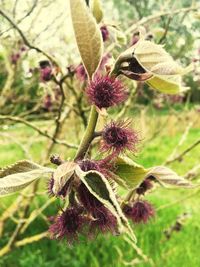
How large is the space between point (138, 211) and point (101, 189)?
0.47 m

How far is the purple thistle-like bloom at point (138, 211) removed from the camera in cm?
113

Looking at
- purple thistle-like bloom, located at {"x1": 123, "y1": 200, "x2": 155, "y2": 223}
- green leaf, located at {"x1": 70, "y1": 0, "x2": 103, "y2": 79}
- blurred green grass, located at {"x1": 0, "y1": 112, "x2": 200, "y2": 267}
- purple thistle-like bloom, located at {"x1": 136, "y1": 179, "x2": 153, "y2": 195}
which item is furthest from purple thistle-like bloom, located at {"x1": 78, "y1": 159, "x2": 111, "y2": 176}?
blurred green grass, located at {"x1": 0, "y1": 112, "x2": 200, "y2": 267}

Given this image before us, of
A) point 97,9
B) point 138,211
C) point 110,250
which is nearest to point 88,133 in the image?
point 97,9

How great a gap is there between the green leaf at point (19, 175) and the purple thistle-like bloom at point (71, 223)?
6 cm

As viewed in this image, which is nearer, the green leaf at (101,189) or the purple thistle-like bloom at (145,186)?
the green leaf at (101,189)

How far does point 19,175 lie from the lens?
734mm

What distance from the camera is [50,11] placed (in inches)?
143

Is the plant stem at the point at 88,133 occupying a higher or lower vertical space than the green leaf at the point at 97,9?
lower

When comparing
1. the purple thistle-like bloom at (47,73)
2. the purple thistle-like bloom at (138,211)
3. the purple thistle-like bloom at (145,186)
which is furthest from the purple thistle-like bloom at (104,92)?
the purple thistle-like bloom at (47,73)

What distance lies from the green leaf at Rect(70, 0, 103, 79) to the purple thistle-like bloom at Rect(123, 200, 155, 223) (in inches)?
16.8

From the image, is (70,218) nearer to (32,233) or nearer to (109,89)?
(109,89)

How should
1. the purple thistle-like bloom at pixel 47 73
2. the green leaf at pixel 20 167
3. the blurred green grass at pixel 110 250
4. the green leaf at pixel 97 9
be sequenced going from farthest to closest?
the blurred green grass at pixel 110 250 < the purple thistle-like bloom at pixel 47 73 < the green leaf at pixel 97 9 < the green leaf at pixel 20 167

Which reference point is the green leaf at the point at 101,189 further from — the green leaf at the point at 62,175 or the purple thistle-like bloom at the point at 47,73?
the purple thistle-like bloom at the point at 47,73

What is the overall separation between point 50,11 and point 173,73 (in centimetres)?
303
